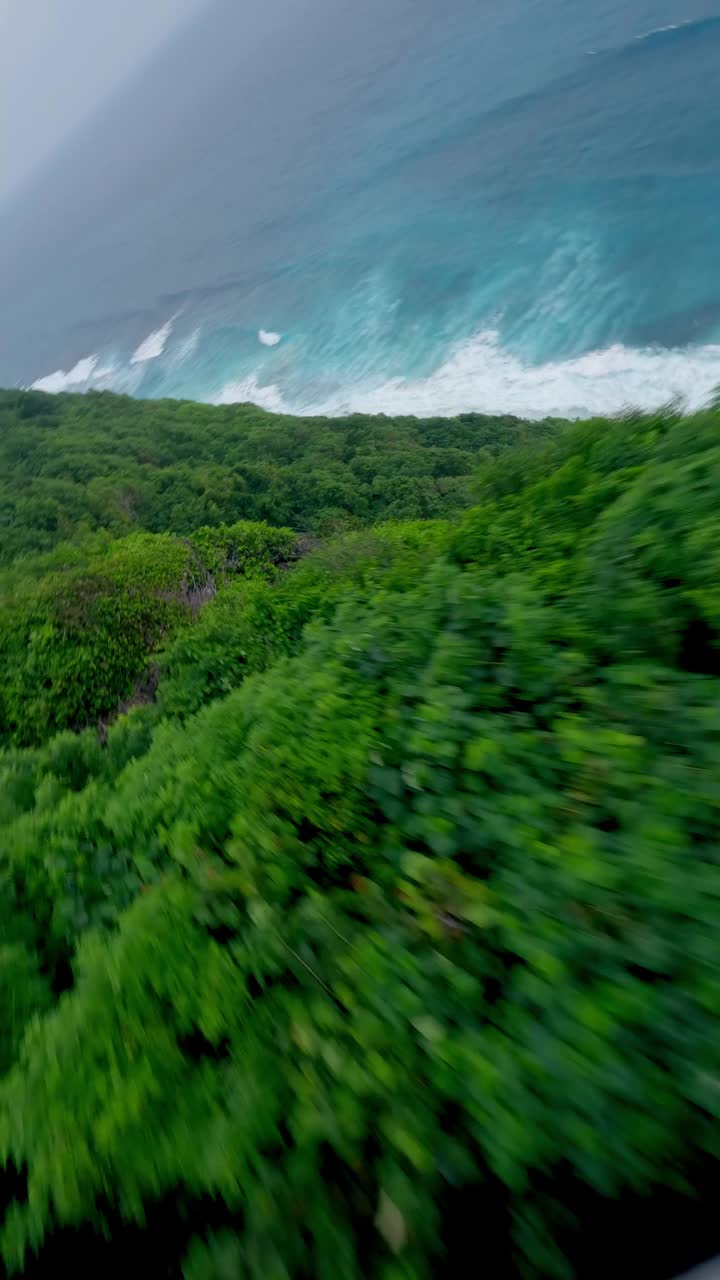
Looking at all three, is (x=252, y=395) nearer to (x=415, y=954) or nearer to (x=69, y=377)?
(x=69, y=377)

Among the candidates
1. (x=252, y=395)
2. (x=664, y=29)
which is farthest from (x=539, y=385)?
(x=664, y=29)

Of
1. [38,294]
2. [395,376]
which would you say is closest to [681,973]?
[395,376]

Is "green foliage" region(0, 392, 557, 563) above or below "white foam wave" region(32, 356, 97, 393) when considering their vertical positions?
below

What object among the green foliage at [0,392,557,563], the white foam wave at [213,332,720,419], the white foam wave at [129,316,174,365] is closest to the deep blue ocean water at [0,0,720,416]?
the white foam wave at [213,332,720,419]

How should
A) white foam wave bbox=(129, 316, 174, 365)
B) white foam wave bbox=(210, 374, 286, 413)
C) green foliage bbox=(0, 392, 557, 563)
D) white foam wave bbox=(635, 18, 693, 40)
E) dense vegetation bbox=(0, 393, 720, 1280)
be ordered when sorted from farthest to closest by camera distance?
white foam wave bbox=(129, 316, 174, 365)
white foam wave bbox=(635, 18, 693, 40)
white foam wave bbox=(210, 374, 286, 413)
green foliage bbox=(0, 392, 557, 563)
dense vegetation bbox=(0, 393, 720, 1280)

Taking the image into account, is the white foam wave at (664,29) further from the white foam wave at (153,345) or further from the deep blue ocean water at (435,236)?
the white foam wave at (153,345)

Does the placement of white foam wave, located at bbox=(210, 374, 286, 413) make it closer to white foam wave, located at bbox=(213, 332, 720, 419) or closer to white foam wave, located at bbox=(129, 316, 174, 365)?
white foam wave, located at bbox=(213, 332, 720, 419)

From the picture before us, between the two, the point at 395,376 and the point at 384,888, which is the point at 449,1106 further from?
the point at 395,376
